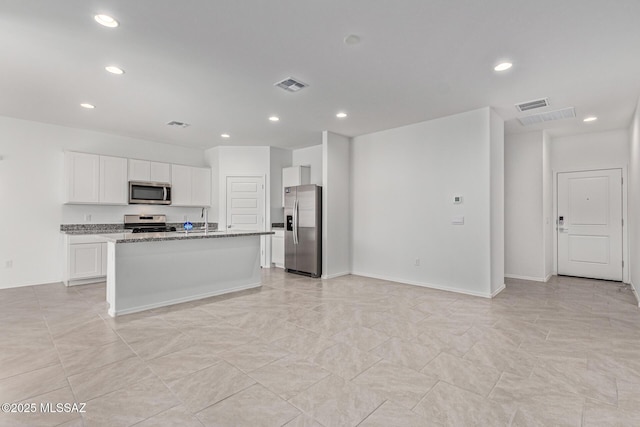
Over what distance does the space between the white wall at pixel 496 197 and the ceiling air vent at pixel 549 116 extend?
425 mm

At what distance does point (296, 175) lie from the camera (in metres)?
7.13

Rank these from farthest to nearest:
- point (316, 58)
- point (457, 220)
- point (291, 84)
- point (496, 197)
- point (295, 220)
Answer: point (295, 220), point (457, 220), point (496, 197), point (291, 84), point (316, 58)

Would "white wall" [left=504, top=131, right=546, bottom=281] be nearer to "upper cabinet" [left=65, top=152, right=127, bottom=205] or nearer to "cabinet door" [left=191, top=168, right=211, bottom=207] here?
"cabinet door" [left=191, top=168, right=211, bottom=207]

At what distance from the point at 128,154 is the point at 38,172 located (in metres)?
1.46

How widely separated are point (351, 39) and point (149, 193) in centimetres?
533

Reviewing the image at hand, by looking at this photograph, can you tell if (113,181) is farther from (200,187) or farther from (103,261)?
(200,187)

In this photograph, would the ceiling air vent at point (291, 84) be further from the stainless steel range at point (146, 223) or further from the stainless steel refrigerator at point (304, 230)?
the stainless steel range at point (146, 223)

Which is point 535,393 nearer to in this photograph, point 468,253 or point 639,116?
point 468,253

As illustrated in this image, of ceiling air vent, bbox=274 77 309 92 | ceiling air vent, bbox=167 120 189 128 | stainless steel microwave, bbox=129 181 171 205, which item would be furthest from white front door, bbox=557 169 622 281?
stainless steel microwave, bbox=129 181 171 205

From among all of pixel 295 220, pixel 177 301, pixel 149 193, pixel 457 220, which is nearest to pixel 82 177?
pixel 149 193

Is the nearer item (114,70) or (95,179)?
(114,70)

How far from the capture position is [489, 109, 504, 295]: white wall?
182 inches

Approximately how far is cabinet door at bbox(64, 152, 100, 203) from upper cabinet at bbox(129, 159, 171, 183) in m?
0.58

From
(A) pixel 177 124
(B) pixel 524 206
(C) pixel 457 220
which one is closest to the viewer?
(C) pixel 457 220
